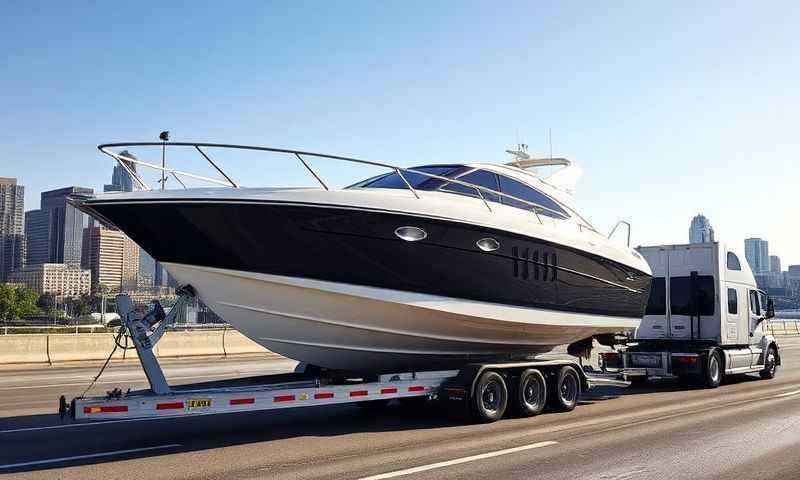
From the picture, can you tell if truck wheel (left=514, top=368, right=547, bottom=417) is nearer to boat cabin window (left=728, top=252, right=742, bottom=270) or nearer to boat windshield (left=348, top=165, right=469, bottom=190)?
boat windshield (left=348, top=165, right=469, bottom=190)

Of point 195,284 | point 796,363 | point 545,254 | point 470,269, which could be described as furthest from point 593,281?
point 796,363

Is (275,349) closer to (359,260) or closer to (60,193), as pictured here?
(359,260)

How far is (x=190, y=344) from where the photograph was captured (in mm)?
21938

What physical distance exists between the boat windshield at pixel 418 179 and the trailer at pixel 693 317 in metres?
6.18

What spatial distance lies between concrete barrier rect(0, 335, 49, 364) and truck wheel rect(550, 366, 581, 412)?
589 inches

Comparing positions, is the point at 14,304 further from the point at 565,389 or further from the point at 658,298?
the point at 565,389

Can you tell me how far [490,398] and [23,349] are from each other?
1493 cm

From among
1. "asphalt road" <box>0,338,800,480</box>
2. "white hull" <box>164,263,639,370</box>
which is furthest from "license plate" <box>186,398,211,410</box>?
"white hull" <box>164,263,639,370</box>

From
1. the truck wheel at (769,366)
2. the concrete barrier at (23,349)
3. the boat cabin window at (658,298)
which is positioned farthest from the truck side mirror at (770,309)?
the concrete barrier at (23,349)

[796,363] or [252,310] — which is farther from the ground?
[252,310]

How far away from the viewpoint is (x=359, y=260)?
8.13 m

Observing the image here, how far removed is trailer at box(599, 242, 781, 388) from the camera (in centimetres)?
1391

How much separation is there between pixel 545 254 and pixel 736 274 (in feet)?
23.5

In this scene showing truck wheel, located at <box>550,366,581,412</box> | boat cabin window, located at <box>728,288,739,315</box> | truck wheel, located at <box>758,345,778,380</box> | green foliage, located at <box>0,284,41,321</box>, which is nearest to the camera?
truck wheel, located at <box>550,366,581,412</box>
